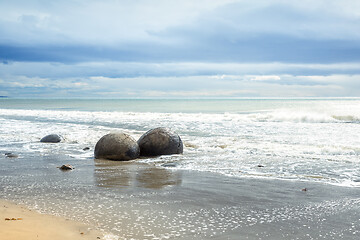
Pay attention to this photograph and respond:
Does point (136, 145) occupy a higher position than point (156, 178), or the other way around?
point (136, 145)

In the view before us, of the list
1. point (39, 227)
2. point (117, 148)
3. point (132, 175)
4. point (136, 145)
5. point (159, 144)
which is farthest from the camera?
point (159, 144)

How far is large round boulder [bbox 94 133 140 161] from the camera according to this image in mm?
9953

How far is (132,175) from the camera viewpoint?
766 cm

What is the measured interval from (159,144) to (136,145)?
28.4 inches

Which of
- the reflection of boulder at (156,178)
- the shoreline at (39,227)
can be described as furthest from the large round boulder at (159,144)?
the shoreline at (39,227)

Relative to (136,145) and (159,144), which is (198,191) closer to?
(136,145)

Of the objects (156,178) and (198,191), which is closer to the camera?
(198,191)

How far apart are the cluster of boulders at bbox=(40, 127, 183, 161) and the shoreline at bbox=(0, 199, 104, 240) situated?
16.9ft

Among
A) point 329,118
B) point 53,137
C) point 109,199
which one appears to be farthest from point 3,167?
point 329,118

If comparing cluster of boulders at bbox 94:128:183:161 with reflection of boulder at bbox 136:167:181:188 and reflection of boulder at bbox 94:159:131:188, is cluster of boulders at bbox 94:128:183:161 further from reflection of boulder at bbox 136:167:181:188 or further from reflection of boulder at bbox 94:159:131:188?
reflection of boulder at bbox 136:167:181:188

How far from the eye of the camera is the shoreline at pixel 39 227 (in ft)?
12.4

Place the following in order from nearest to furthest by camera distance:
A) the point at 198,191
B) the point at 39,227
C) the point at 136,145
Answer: the point at 39,227 → the point at 198,191 → the point at 136,145

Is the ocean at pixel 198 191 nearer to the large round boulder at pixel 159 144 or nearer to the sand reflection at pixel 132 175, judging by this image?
the sand reflection at pixel 132 175

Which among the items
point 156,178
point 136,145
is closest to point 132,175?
point 156,178
